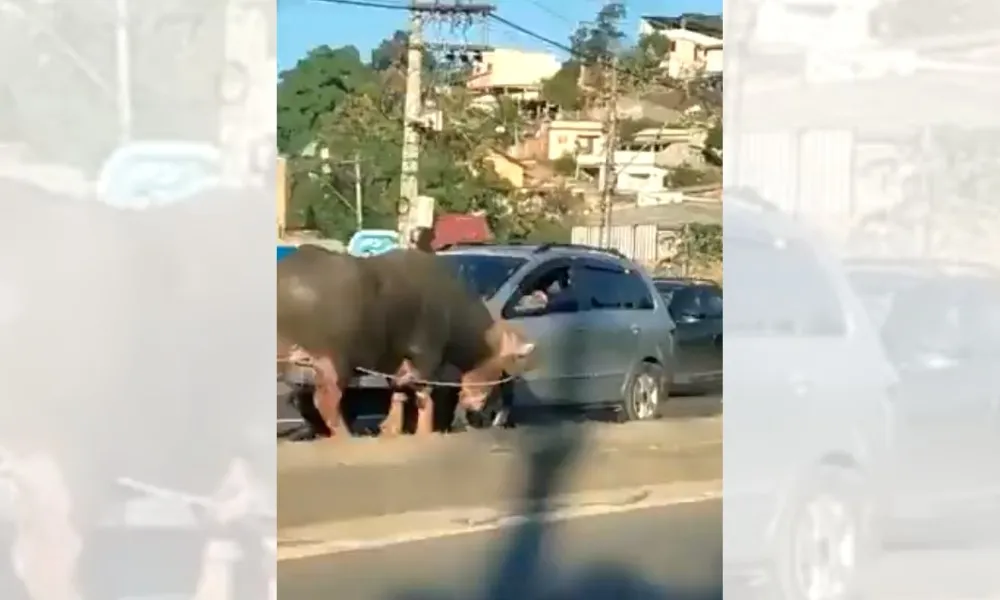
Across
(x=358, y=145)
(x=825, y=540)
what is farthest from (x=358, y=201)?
(x=825, y=540)

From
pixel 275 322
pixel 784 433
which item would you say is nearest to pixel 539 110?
pixel 275 322

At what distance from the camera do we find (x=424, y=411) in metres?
1.64

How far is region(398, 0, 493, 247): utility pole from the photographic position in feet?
5.33

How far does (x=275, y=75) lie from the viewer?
159cm

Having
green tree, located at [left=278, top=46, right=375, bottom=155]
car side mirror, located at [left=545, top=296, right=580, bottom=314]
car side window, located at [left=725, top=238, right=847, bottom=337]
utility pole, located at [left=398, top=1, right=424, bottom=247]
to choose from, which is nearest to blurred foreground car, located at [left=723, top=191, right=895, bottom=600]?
car side window, located at [left=725, top=238, right=847, bottom=337]

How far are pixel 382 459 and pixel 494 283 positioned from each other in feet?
0.91

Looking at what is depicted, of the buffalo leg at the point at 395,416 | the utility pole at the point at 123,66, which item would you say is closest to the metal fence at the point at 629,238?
the buffalo leg at the point at 395,416

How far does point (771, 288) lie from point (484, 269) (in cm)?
41

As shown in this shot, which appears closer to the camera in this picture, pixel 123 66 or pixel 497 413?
pixel 123 66

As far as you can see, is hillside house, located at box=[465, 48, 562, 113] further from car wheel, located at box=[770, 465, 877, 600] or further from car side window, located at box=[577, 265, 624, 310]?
car wheel, located at box=[770, 465, 877, 600]

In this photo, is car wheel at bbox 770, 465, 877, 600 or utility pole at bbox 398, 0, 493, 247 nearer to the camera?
utility pole at bbox 398, 0, 493, 247

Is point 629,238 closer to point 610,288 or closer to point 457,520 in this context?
point 610,288

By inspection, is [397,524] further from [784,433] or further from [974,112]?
[974,112]

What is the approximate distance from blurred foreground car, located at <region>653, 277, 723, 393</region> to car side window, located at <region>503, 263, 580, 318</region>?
0.12 m
